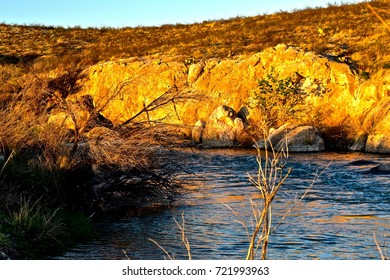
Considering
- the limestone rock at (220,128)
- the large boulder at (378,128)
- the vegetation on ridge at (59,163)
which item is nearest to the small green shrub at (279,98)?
the limestone rock at (220,128)

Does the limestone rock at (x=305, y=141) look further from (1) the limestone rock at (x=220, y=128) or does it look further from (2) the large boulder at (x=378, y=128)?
(1) the limestone rock at (x=220, y=128)

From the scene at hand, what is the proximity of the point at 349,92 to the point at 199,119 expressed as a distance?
8.30 m

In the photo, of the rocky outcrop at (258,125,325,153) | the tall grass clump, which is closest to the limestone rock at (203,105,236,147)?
the rocky outcrop at (258,125,325,153)

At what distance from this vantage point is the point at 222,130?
3522cm

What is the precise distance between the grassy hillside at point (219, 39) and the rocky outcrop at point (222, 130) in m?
7.34

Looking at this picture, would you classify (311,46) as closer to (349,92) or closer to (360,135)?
(349,92)

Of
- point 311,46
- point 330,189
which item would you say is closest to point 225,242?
point 330,189

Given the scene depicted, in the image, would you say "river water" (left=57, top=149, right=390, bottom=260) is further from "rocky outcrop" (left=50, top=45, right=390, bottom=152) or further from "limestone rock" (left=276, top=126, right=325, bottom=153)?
"rocky outcrop" (left=50, top=45, right=390, bottom=152)

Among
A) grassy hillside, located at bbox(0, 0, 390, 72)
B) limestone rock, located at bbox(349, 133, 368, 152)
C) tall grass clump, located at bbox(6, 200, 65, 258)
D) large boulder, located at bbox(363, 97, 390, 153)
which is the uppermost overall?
grassy hillside, located at bbox(0, 0, 390, 72)

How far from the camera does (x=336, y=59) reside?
39.5m

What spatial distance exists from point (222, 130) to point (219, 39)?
65.0 ft

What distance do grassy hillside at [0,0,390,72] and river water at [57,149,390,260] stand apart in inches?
726

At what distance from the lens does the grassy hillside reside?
43594mm

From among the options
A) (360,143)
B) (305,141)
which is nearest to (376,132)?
(360,143)
